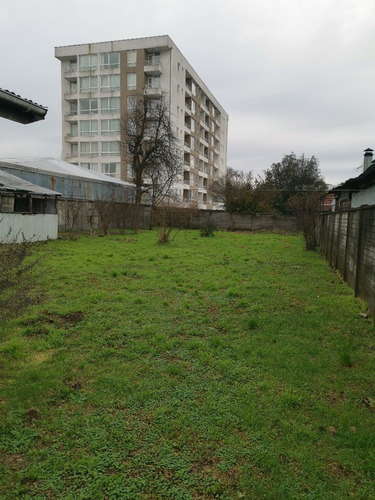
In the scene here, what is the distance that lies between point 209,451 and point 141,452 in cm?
49

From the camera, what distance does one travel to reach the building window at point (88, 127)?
152ft

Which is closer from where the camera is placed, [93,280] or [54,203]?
[93,280]


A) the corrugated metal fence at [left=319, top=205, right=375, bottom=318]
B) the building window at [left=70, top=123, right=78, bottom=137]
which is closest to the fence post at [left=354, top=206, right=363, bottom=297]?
the corrugated metal fence at [left=319, top=205, right=375, bottom=318]

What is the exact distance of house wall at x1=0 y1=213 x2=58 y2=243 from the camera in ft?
46.5

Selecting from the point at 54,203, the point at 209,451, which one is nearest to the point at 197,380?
the point at 209,451

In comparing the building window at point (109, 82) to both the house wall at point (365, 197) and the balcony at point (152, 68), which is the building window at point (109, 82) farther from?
the house wall at point (365, 197)

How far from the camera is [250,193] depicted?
33.9 meters

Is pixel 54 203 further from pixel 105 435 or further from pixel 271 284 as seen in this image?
pixel 105 435

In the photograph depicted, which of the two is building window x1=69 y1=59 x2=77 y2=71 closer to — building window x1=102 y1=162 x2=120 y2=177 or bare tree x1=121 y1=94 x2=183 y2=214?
building window x1=102 y1=162 x2=120 y2=177

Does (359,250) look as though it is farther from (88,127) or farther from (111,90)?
(88,127)

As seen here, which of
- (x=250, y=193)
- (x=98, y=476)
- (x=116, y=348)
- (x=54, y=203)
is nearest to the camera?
(x=98, y=476)

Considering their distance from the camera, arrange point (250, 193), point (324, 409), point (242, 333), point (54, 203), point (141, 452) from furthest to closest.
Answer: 1. point (250, 193)
2. point (54, 203)
3. point (242, 333)
4. point (324, 409)
5. point (141, 452)

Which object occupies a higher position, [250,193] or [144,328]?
[250,193]

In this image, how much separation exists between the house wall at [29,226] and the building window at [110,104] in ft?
108
